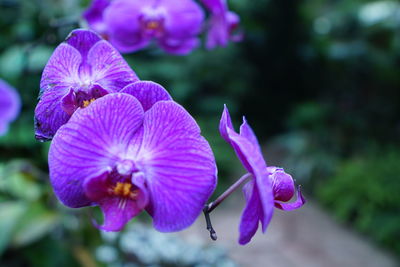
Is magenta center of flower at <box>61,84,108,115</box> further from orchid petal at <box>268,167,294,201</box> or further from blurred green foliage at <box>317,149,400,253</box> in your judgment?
blurred green foliage at <box>317,149,400,253</box>

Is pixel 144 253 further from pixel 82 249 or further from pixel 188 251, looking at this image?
pixel 82 249

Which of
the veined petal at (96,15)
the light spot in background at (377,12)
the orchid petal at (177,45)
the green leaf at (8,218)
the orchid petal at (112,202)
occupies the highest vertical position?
the veined petal at (96,15)

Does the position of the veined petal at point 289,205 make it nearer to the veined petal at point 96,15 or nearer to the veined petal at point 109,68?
the veined petal at point 109,68

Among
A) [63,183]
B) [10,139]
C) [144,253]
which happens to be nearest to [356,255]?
[144,253]

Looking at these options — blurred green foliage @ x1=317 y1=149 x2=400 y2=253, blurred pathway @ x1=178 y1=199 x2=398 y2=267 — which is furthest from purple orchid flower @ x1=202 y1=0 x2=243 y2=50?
blurred green foliage @ x1=317 y1=149 x2=400 y2=253

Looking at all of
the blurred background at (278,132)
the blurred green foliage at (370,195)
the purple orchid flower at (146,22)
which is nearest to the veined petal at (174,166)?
the purple orchid flower at (146,22)

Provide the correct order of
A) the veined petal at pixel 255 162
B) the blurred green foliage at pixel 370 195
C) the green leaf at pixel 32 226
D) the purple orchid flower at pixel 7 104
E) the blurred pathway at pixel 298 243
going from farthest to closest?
the blurred green foliage at pixel 370 195 < the blurred pathway at pixel 298 243 < the green leaf at pixel 32 226 < the purple orchid flower at pixel 7 104 < the veined petal at pixel 255 162

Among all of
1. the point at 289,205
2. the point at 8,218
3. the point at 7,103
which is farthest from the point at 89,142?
the point at 8,218
